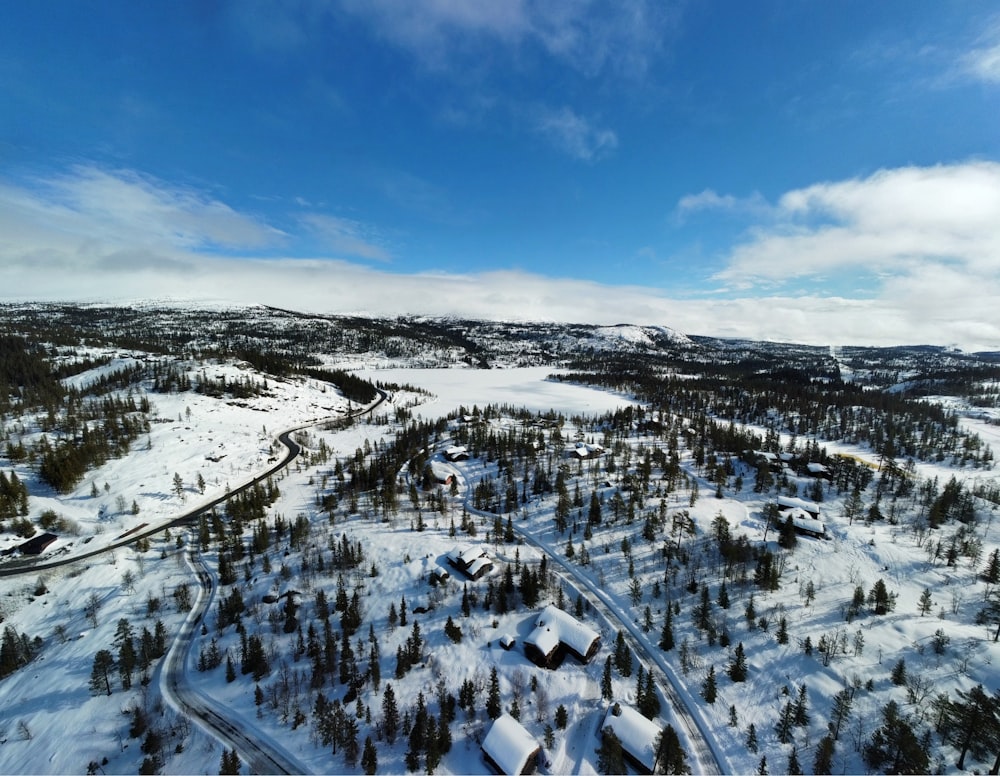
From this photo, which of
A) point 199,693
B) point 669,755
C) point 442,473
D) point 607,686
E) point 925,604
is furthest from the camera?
point 442,473

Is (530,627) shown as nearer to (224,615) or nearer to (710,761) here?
(710,761)

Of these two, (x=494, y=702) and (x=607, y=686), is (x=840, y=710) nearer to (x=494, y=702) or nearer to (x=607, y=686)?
(x=607, y=686)

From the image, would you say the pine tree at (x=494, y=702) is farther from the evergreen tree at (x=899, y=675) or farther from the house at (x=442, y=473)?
the house at (x=442, y=473)

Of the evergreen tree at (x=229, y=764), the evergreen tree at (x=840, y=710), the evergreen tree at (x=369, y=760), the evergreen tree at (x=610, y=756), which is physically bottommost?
the evergreen tree at (x=229, y=764)

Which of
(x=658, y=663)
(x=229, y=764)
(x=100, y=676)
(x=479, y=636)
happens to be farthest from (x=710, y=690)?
(x=100, y=676)

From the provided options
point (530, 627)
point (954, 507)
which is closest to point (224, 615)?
point (530, 627)

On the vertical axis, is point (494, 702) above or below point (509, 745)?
below

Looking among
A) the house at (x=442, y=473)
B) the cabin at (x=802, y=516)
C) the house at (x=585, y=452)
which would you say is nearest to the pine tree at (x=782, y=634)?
the cabin at (x=802, y=516)

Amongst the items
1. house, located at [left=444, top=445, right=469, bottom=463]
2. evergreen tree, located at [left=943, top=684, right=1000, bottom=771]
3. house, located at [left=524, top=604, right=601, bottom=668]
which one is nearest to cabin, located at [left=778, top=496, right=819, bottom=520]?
evergreen tree, located at [left=943, top=684, right=1000, bottom=771]
